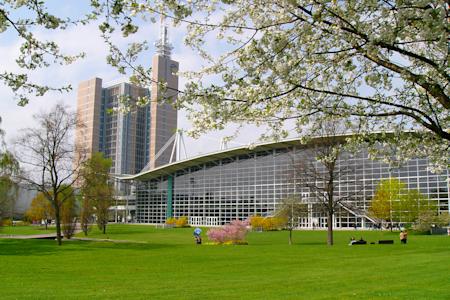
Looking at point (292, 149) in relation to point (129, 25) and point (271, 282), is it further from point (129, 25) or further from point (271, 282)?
point (129, 25)

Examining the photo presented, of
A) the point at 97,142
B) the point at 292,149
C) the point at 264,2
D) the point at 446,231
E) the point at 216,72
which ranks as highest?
the point at 97,142

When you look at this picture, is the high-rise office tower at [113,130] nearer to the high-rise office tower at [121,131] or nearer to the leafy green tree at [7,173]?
the high-rise office tower at [121,131]

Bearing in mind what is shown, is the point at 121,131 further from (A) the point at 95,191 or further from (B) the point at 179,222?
Result: (A) the point at 95,191

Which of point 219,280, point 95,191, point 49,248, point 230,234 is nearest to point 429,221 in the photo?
point 230,234

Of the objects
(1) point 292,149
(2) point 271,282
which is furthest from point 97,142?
(2) point 271,282

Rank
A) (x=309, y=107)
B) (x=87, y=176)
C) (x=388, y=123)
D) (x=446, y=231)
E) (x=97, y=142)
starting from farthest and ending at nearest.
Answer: (x=97, y=142), (x=446, y=231), (x=87, y=176), (x=388, y=123), (x=309, y=107)

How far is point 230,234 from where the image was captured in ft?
113

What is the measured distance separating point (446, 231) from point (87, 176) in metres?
39.0

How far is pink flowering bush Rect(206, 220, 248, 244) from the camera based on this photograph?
34469mm

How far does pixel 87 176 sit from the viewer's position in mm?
30281

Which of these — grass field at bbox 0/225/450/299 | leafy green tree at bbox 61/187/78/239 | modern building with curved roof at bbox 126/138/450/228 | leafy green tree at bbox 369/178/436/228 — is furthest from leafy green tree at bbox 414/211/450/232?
grass field at bbox 0/225/450/299

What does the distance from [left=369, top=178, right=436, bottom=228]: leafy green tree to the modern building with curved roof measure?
97.4 inches

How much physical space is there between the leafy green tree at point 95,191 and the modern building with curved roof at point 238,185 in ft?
75.6

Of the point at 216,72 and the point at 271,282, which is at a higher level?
the point at 216,72
